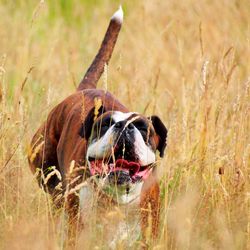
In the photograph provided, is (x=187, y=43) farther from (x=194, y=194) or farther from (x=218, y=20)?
(x=194, y=194)

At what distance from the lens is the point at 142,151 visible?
544cm

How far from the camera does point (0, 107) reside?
219 inches

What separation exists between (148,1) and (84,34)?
85 centimetres

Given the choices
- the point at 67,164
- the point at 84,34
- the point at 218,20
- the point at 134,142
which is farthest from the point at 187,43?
the point at 134,142

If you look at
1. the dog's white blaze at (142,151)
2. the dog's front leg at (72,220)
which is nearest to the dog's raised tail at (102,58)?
the dog's front leg at (72,220)

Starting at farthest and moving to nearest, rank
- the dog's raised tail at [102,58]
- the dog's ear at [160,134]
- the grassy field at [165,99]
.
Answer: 1. the dog's raised tail at [102,58]
2. the dog's ear at [160,134]
3. the grassy field at [165,99]

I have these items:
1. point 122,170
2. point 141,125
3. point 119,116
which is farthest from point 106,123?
point 122,170

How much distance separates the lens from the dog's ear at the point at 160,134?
19.5ft

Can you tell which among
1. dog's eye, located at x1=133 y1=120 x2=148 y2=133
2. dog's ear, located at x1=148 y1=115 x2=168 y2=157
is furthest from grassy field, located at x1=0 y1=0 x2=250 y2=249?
dog's eye, located at x1=133 y1=120 x2=148 y2=133

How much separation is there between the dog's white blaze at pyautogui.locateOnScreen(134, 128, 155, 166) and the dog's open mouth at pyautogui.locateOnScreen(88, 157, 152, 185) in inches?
1.3

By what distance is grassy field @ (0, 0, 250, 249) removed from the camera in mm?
4781

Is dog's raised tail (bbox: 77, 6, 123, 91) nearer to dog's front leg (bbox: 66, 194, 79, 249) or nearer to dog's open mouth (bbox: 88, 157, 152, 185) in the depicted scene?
dog's front leg (bbox: 66, 194, 79, 249)

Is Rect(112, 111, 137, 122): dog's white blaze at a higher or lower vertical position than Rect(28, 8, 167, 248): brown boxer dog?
higher

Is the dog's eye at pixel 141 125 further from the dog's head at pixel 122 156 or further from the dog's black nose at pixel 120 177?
the dog's black nose at pixel 120 177
